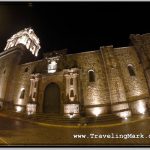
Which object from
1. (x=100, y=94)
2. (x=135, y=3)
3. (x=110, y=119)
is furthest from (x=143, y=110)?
(x=135, y=3)

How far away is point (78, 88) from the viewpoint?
758cm

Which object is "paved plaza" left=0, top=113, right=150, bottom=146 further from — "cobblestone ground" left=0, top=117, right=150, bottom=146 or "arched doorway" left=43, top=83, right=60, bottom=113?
"arched doorway" left=43, top=83, right=60, bottom=113

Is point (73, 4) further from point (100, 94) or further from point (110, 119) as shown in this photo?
point (110, 119)

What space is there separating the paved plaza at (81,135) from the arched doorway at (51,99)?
1.23 metres

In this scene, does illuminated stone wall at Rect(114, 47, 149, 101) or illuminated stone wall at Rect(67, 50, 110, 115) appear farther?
illuminated stone wall at Rect(67, 50, 110, 115)

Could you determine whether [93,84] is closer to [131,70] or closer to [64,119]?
[131,70]

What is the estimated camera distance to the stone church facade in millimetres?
6363

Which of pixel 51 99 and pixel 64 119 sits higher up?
pixel 51 99

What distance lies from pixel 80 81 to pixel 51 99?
1.39 m

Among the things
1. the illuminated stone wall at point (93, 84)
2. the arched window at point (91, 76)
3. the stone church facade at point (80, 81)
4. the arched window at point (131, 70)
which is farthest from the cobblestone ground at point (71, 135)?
the arched window at point (91, 76)

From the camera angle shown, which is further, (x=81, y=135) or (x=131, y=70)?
(x=131, y=70)

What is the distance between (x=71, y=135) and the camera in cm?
498

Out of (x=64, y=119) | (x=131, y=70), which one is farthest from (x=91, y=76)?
(x=64, y=119)

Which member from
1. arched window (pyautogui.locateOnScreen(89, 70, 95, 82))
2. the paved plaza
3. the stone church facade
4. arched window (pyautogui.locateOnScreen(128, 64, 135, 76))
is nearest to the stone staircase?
the stone church facade
